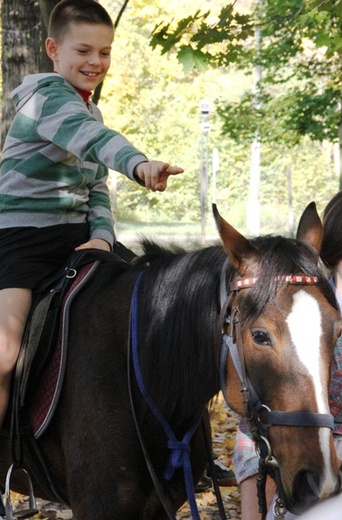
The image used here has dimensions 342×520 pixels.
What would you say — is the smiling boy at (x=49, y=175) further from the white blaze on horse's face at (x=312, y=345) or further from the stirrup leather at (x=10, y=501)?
the white blaze on horse's face at (x=312, y=345)

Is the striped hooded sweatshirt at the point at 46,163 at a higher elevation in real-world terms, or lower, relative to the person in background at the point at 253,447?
higher

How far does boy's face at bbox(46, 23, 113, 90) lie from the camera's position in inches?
148

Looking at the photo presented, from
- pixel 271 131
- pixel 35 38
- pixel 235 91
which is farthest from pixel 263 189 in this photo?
pixel 35 38

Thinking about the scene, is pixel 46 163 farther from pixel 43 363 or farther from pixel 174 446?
pixel 174 446

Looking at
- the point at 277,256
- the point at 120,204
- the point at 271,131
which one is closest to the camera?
the point at 277,256

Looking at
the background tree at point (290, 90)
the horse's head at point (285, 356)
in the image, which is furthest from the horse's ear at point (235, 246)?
the background tree at point (290, 90)

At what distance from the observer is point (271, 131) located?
60.1 feet

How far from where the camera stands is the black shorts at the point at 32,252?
11.8 ft

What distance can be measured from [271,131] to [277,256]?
52.1 ft

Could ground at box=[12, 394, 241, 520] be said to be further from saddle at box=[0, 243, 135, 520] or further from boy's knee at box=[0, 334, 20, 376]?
boy's knee at box=[0, 334, 20, 376]

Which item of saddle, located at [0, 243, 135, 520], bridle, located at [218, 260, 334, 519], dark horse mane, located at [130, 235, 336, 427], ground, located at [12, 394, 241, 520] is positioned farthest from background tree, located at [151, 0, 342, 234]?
bridle, located at [218, 260, 334, 519]

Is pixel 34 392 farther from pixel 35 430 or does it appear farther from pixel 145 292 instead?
pixel 145 292

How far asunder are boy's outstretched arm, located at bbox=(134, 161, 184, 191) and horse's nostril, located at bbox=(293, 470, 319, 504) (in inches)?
42.5

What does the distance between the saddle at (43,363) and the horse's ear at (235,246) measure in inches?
32.1
